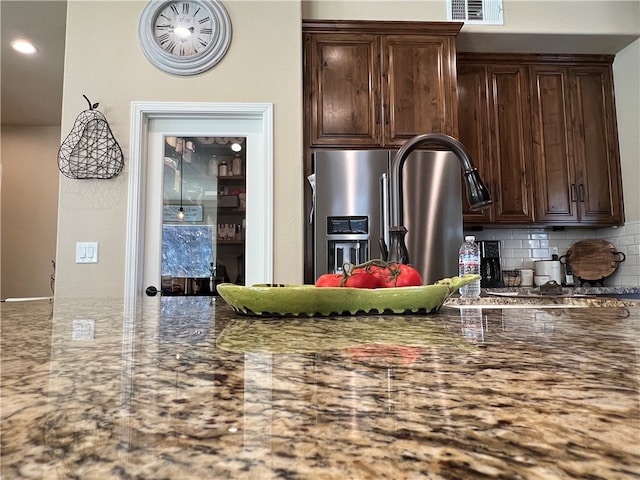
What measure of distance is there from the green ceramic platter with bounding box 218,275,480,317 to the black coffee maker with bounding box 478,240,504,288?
2.59 m

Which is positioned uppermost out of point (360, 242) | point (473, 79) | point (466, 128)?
point (473, 79)

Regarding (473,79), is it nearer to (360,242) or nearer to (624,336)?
(360,242)

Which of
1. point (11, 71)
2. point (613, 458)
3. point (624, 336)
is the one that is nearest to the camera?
point (613, 458)

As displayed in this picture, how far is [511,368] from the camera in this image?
307 mm

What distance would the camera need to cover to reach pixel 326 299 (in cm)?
69

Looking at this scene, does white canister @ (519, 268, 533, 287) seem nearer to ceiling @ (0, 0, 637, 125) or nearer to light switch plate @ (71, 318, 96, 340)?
ceiling @ (0, 0, 637, 125)

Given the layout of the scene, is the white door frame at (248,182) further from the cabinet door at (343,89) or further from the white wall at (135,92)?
the cabinet door at (343,89)

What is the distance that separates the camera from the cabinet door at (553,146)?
303 cm

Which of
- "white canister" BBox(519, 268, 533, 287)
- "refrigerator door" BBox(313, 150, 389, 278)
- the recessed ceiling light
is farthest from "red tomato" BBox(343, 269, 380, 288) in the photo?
the recessed ceiling light

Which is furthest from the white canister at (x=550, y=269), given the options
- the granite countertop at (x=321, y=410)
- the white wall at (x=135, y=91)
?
the granite countertop at (x=321, y=410)

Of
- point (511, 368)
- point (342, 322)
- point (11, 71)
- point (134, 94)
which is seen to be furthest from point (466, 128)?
point (11, 71)

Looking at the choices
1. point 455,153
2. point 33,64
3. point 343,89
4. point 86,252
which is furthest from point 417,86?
point 33,64

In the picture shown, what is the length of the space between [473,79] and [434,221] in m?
1.22

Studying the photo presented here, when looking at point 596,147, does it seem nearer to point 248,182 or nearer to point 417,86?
point 417,86
